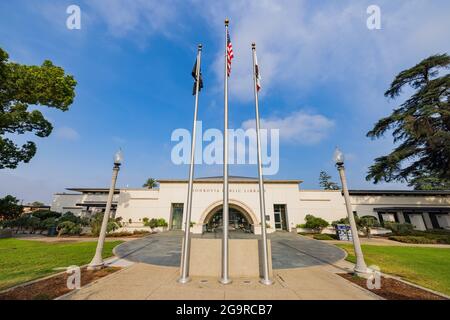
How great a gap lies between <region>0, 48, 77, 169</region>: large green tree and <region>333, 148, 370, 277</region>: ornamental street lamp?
22.2 m

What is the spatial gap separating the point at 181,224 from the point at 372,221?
24.8 meters

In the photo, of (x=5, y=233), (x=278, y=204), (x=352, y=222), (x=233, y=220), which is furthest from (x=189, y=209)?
(x=233, y=220)

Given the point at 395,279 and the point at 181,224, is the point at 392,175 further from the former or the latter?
the point at 181,224

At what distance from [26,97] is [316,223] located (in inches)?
1300

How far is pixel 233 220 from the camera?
96.7 ft

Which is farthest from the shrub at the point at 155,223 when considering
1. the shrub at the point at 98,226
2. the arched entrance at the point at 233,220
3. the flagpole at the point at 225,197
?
the flagpole at the point at 225,197

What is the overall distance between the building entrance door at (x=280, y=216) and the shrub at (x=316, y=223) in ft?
10.3

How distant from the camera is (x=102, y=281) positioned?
5.81m

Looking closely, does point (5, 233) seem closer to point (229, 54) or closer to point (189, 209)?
point (189, 209)

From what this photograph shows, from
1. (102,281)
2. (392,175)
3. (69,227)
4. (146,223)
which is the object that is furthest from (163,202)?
(392,175)

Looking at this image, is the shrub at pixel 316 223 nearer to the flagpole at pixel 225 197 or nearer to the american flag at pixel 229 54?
the flagpole at pixel 225 197

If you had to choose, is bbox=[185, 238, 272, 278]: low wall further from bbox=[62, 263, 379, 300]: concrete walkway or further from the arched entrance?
the arched entrance

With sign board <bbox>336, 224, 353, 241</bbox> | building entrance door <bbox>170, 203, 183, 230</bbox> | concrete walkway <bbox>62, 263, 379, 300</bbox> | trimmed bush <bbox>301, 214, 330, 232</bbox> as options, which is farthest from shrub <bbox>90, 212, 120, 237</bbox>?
sign board <bbox>336, 224, 353, 241</bbox>

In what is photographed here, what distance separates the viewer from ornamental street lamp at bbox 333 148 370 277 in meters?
6.65
